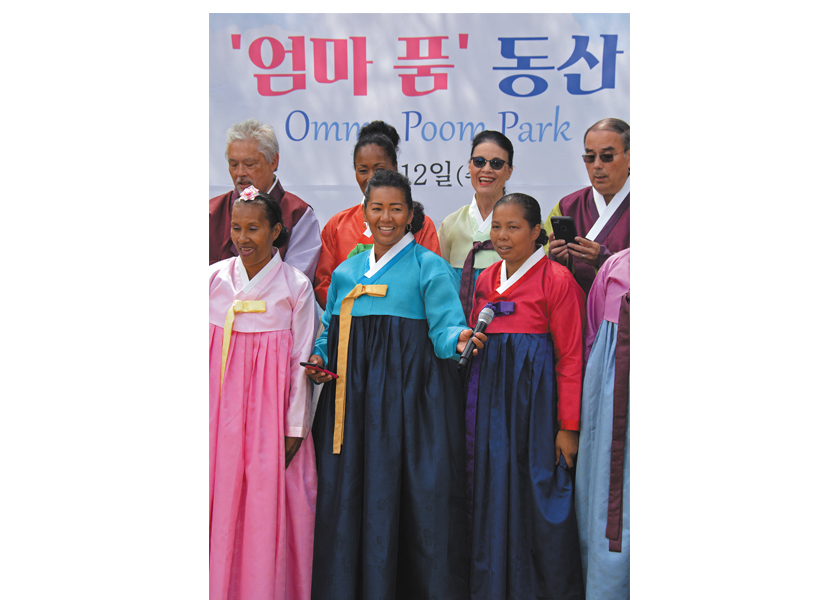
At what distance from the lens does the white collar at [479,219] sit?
3096mm

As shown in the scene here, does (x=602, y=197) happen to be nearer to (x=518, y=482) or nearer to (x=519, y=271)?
(x=519, y=271)

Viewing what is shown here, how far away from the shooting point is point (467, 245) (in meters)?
3.13

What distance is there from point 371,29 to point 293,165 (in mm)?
814

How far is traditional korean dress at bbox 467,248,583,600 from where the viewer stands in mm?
2760

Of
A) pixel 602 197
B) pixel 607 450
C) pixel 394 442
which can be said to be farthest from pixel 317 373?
pixel 602 197

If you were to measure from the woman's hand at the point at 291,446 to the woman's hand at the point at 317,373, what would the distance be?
0.30m

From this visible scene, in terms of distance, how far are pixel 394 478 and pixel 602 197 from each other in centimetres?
175

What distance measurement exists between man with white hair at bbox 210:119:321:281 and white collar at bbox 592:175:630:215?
1.48 m

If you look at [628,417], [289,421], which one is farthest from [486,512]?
[289,421]

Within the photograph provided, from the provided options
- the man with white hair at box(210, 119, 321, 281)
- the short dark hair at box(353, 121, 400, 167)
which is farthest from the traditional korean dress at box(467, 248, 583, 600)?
the man with white hair at box(210, 119, 321, 281)

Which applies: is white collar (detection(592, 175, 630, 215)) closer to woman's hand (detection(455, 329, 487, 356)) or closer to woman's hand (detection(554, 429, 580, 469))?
woman's hand (detection(455, 329, 487, 356))

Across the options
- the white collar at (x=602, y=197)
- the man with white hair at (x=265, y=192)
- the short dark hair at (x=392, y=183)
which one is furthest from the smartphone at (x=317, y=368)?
the white collar at (x=602, y=197)

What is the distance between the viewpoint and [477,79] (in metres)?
3.12

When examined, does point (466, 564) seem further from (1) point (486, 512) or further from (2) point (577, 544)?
(2) point (577, 544)
